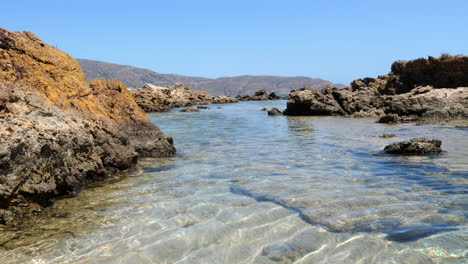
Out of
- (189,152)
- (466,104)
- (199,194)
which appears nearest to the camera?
(199,194)

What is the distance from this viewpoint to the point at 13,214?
3770 mm

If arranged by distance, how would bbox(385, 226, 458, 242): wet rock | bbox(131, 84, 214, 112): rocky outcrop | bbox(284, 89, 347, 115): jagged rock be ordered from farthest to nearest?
bbox(131, 84, 214, 112): rocky outcrop, bbox(284, 89, 347, 115): jagged rock, bbox(385, 226, 458, 242): wet rock

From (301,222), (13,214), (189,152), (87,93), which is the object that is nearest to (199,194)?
(301,222)

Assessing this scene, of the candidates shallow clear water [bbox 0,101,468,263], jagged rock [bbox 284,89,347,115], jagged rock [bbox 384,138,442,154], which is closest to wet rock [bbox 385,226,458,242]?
shallow clear water [bbox 0,101,468,263]

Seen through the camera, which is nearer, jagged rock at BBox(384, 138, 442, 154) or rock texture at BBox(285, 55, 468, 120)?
jagged rock at BBox(384, 138, 442, 154)

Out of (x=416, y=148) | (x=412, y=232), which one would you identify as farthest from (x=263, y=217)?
(x=416, y=148)

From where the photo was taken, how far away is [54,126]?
4.57 metres

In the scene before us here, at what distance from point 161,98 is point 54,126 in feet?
114

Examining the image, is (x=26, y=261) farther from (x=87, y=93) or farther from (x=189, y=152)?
(x=189, y=152)

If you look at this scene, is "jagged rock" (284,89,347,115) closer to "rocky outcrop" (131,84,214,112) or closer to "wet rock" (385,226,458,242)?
"rocky outcrop" (131,84,214,112)

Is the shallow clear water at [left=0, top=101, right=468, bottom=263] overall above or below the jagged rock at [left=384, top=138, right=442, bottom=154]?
below

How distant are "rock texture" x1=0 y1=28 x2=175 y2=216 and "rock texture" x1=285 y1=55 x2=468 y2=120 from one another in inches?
461

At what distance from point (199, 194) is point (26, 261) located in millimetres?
2144

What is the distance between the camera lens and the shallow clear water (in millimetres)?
2877
